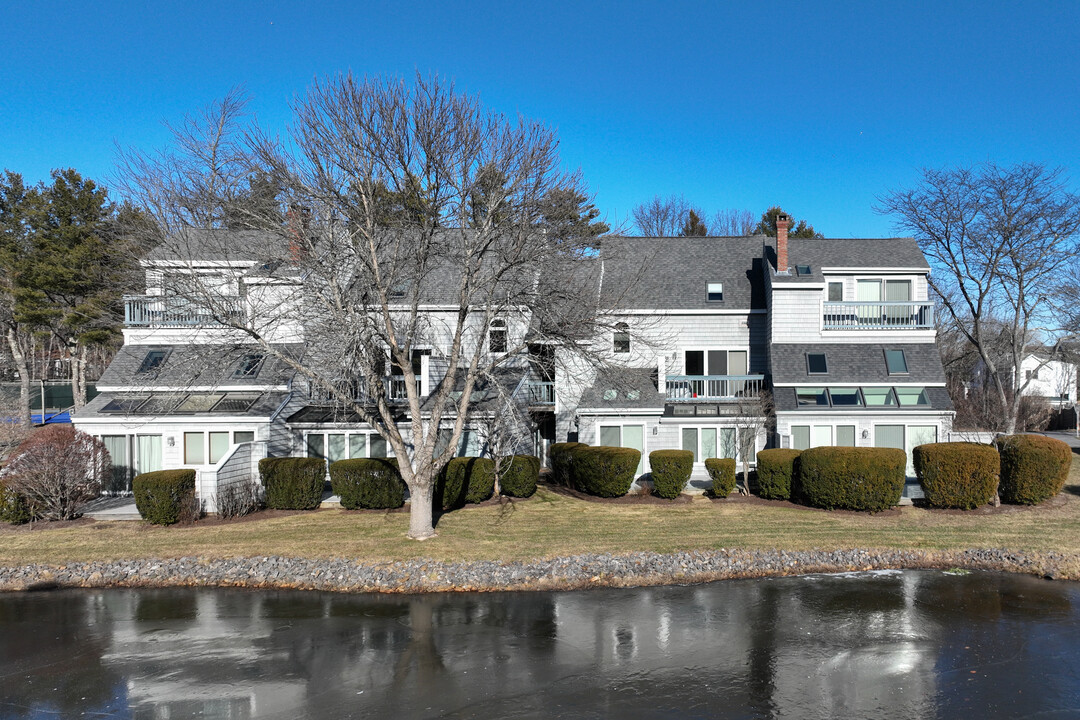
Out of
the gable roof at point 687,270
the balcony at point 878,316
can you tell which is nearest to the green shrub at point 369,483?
the gable roof at point 687,270

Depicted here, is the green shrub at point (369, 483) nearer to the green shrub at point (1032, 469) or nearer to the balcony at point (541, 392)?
the balcony at point (541, 392)

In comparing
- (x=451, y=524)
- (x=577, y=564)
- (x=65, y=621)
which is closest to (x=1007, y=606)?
(x=577, y=564)

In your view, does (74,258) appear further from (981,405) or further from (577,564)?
(981,405)

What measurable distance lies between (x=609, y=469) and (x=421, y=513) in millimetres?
6143

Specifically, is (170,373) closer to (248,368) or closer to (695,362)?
(248,368)

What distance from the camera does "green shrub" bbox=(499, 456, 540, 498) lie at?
1950cm

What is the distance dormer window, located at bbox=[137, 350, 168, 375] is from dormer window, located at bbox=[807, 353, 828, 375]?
21.8 m

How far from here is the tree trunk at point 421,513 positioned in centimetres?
1559

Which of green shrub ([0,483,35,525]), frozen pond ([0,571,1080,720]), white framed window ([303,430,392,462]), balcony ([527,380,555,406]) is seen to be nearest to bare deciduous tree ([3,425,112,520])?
green shrub ([0,483,35,525])

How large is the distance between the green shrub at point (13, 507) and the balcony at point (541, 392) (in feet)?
47.7

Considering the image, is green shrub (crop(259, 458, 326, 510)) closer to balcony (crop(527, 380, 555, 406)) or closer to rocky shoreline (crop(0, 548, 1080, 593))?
rocky shoreline (crop(0, 548, 1080, 593))

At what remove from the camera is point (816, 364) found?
23406mm

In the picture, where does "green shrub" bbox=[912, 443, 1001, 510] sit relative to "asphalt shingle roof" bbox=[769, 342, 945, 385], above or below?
below

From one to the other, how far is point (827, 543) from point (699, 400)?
8872 millimetres
